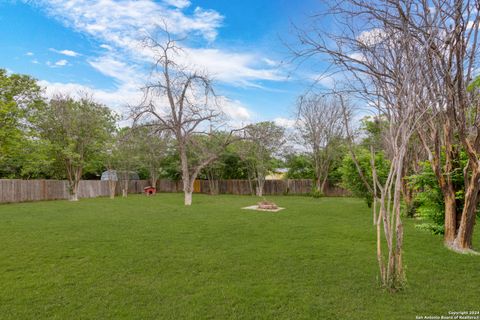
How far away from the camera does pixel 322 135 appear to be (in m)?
20.8

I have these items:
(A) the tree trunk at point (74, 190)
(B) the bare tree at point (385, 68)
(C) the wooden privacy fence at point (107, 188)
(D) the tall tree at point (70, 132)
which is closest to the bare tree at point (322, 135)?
(C) the wooden privacy fence at point (107, 188)

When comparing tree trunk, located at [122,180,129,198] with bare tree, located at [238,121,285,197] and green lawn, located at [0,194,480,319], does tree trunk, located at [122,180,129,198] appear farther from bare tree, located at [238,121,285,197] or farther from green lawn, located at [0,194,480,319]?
green lawn, located at [0,194,480,319]

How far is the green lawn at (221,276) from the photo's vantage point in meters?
2.63

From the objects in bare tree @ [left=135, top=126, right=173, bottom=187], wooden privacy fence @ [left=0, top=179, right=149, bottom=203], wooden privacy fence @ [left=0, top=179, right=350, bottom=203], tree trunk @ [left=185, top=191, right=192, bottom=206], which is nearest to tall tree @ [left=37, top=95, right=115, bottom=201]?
wooden privacy fence @ [left=0, top=179, right=149, bottom=203]

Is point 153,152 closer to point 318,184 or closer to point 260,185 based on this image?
point 260,185

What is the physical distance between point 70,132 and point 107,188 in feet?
19.9

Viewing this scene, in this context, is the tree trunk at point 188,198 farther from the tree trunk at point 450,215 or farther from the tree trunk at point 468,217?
the tree trunk at point 468,217

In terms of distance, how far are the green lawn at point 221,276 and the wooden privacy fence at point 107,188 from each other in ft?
36.8

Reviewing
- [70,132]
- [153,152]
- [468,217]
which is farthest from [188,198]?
[468,217]

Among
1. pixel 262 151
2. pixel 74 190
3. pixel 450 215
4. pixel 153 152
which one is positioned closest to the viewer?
pixel 450 215

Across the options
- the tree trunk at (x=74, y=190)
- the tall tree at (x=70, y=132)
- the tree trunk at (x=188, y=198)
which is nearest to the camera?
the tree trunk at (x=188, y=198)

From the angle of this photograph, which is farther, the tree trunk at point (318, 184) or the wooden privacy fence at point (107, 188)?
the tree trunk at point (318, 184)

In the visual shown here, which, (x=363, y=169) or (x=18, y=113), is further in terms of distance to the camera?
(x=18, y=113)

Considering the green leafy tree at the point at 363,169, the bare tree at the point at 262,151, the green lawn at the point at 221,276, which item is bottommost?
the green lawn at the point at 221,276
